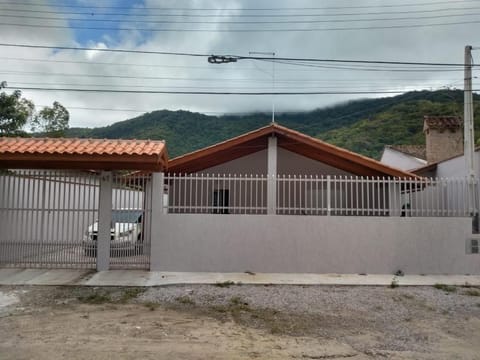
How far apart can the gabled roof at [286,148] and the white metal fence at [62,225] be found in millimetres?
2346

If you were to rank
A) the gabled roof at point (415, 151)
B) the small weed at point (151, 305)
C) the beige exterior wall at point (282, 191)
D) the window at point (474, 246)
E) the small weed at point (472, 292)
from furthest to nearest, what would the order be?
the gabled roof at point (415, 151) → the beige exterior wall at point (282, 191) → the window at point (474, 246) → the small weed at point (472, 292) → the small weed at point (151, 305)

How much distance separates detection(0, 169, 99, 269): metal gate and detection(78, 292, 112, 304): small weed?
2.27 m

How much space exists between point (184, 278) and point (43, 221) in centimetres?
358

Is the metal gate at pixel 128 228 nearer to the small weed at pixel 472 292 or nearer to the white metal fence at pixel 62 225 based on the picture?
the white metal fence at pixel 62 225

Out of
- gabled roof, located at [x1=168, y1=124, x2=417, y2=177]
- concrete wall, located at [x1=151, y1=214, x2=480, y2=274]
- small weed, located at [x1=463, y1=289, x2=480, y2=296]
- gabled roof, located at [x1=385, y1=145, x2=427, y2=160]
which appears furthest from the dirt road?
gabled roof, located at [x1=385, y1=145, x2=427, y2=160]

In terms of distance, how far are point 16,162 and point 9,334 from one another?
16.5 feet

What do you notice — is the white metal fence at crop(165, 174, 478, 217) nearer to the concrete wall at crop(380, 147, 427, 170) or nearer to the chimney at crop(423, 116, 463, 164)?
the chimney at crop(423, 116, 463, 164)

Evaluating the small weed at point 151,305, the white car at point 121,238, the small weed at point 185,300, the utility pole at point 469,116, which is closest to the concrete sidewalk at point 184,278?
the white car at point 121,238

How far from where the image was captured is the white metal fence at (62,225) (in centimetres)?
912

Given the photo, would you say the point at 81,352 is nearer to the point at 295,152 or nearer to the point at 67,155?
the point at 67,155

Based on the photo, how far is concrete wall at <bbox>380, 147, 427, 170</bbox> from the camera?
19.8 metres

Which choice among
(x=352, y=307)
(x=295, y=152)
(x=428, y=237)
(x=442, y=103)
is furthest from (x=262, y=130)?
(x=442, y=103)

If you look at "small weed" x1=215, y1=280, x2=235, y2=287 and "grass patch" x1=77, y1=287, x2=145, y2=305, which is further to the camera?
"small weed" x1=215, y1=280, x2=235, y2=287

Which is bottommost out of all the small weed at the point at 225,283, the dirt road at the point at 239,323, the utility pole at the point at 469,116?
the dirt road at the point at 239,323
